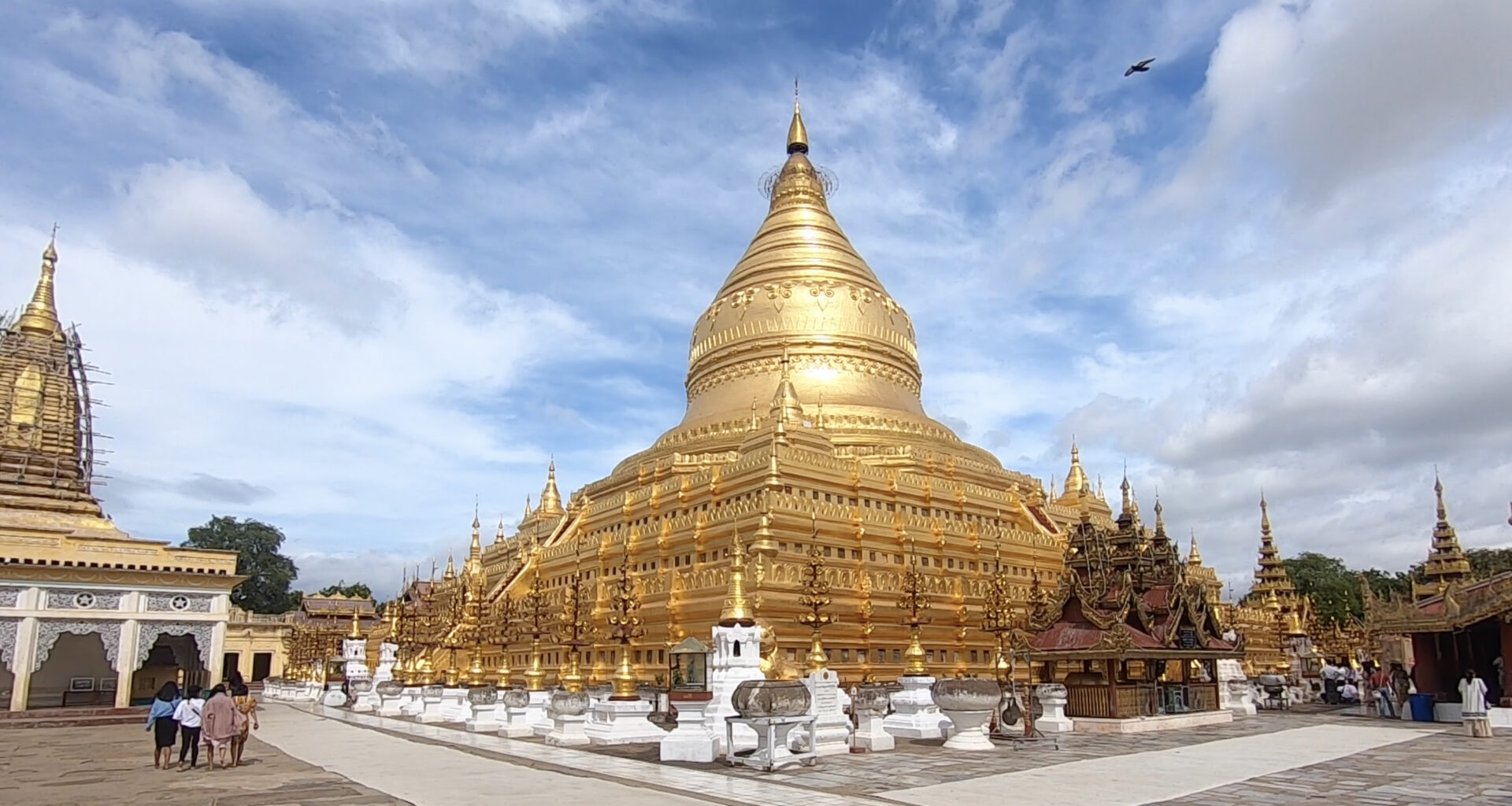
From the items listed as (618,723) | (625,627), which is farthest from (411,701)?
(618,723)

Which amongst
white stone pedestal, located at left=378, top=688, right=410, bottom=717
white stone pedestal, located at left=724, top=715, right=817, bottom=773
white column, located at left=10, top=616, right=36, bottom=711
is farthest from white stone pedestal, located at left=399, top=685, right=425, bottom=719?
white stone pedestal, located at left=724, top=715, right=817, bottom=773

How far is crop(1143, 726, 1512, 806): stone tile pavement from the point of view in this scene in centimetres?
1015

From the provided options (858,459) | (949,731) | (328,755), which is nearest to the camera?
(328,755)

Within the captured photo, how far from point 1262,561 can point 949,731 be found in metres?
33.2

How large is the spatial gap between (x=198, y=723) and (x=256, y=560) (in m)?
67.0

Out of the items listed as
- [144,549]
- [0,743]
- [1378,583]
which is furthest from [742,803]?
[1378,583]

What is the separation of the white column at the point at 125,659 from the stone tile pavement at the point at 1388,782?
30.4 metres

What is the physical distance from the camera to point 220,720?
13805mm

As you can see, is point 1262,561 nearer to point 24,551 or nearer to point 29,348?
point 24,551

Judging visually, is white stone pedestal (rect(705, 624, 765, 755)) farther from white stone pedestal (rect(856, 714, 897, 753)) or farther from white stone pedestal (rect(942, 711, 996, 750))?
white stone pedestal (rect(942, 711, 996, 750))

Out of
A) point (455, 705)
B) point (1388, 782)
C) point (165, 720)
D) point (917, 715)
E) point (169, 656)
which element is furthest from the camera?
point (169, 656)

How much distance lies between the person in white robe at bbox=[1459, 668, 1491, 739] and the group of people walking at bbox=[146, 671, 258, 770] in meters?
19.4

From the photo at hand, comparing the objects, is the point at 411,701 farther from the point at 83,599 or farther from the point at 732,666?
the point at 732,666

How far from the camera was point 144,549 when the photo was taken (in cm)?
3125
